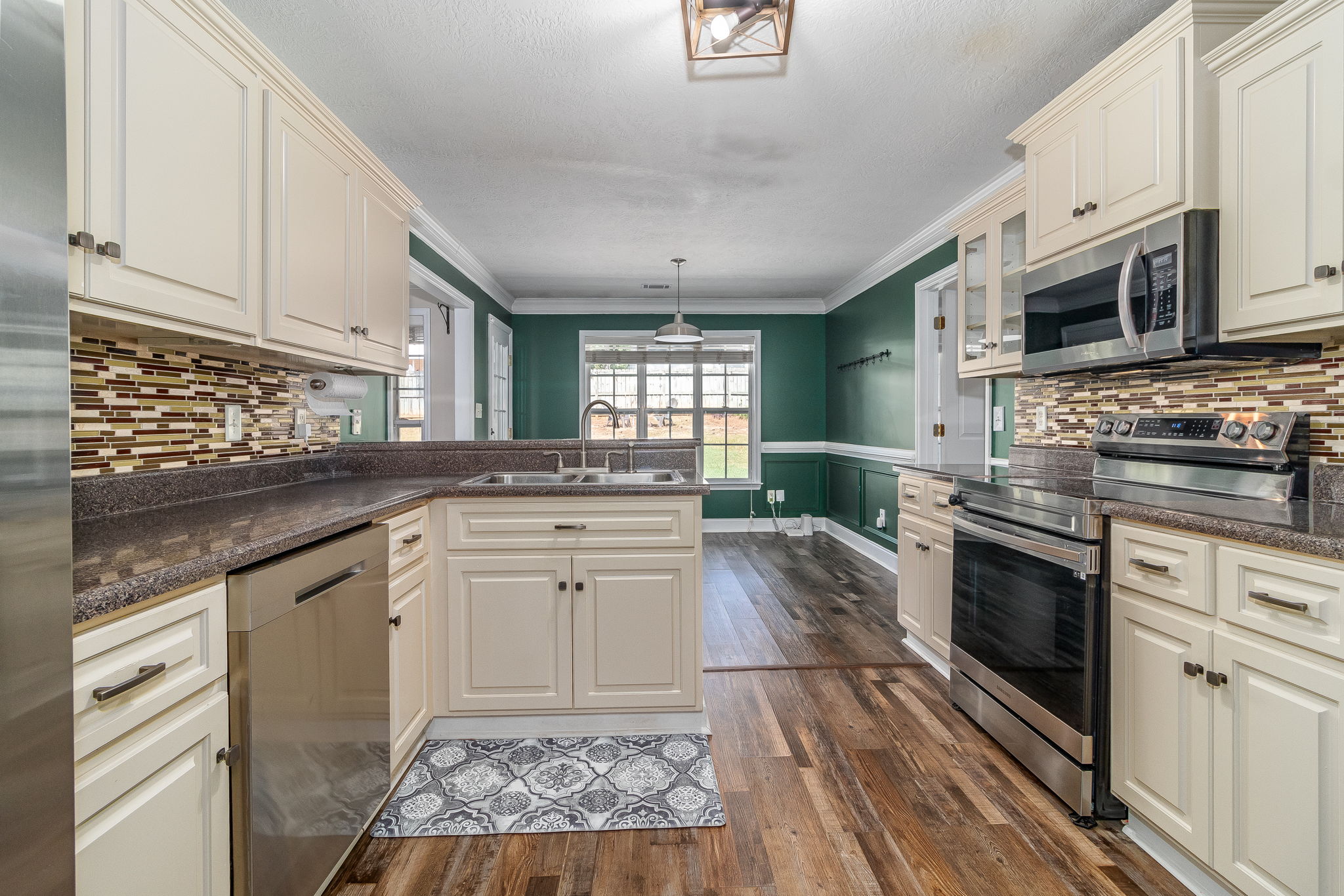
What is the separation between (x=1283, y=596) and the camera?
1.25 m

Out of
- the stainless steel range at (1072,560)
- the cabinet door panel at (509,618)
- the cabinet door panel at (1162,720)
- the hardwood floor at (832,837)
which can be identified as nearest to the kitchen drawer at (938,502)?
the stainless steel range at (1072,560)

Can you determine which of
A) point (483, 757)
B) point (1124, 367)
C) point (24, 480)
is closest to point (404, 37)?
point (24, 480)

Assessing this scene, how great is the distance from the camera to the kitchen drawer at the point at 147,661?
0.84 m

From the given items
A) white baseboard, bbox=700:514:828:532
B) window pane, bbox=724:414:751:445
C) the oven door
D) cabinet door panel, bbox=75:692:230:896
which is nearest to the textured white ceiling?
the oven door

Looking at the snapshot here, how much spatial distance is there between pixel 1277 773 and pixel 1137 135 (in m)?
1.77

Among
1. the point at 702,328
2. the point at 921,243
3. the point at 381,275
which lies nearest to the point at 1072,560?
the point at 381,275

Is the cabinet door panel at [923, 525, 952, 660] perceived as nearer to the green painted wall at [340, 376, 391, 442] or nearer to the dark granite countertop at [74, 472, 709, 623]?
the dark granite countertop at [74, 472, 709, 623]

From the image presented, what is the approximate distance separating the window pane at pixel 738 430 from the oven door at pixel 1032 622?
436 cm

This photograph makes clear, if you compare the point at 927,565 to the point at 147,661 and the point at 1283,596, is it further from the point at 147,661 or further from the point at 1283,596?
the point at 147,661

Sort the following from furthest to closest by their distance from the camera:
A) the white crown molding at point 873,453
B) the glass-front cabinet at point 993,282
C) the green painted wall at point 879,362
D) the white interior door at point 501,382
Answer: the white interior door at point 501,382, the white crown molding at point 873,453, the green painted wall at point 879,362, the glass-front cabinet at point 993,282

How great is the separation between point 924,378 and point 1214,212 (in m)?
2.74

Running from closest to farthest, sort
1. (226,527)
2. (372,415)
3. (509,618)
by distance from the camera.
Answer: (226,527)
(509,618)
(372,415)

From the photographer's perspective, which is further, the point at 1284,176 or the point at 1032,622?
the point at 1032,622

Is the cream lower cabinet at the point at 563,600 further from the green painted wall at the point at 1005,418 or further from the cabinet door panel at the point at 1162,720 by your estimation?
the green painted wall at the point at 1005,418
